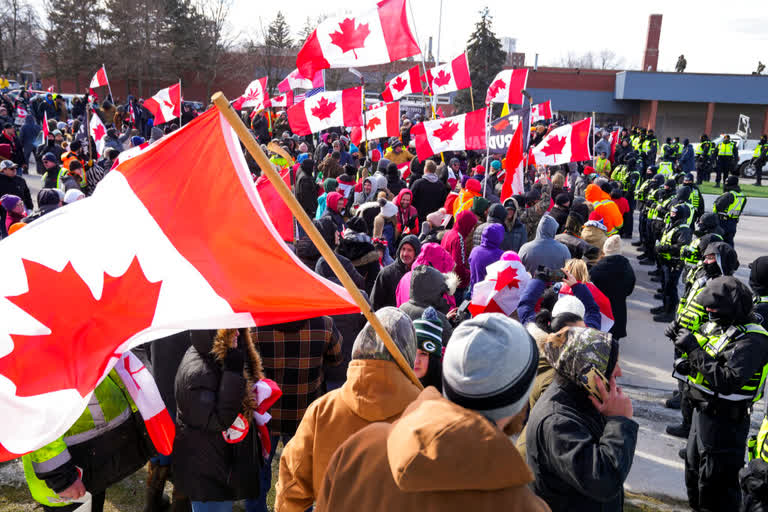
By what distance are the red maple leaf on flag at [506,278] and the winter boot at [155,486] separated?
2.80 m

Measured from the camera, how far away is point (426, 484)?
1512 mm

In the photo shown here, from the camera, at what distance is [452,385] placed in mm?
1846

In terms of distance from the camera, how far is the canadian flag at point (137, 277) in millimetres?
2320

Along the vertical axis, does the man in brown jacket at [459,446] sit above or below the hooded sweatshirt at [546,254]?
above

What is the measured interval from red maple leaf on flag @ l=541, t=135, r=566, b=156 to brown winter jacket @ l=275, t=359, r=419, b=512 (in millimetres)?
7992

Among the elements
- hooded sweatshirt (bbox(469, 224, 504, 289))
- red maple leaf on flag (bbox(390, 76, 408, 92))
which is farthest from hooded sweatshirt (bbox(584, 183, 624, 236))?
red maple leaf on flag (bbox(390, 76, 408, 92))

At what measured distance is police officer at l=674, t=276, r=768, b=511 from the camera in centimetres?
395

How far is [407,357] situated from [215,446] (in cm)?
130

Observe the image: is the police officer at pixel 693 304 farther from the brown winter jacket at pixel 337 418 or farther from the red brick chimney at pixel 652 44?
the red brick chimney at pixel 652 44

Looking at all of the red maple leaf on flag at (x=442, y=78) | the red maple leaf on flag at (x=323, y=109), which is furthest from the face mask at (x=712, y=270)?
the red maple leaf on flag at (x=442, y=78)

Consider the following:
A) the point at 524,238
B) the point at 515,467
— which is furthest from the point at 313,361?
the point at 524,238

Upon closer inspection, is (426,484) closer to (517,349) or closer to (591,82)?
(517,349)

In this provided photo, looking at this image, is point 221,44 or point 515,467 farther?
point 221,44

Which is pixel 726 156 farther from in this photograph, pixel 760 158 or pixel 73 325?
pixel 73 325
